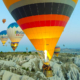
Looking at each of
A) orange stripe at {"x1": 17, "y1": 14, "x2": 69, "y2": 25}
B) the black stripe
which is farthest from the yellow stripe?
the black stripe

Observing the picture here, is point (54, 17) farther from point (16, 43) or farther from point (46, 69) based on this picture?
point (16, 43)

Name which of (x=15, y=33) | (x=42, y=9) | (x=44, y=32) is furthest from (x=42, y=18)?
(x=15, y=33)

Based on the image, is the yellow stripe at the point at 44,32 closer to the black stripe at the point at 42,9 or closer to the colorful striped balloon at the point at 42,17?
the colorful striped balloon at the point at 42,17

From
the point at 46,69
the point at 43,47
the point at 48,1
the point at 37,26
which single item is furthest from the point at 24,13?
the point at 46,69

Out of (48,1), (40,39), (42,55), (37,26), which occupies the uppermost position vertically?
(48,1)

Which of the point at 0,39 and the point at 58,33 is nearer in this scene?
the point at 58,33

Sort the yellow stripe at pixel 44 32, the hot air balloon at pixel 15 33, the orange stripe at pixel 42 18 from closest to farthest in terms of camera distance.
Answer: the orange stripe at pixel 42 18, the yellow stripe at pixel 44 32, the hot air balloon at pixel 15 33

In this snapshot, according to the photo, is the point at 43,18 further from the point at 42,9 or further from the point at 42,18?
the point at 42,9

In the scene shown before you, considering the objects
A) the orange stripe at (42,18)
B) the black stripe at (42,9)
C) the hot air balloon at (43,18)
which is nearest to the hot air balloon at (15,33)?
the hot air balloon at (43,18)

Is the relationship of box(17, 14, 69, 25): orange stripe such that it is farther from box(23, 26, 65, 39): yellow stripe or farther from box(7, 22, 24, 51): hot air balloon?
Answer: box(7, 22, 24, 51): hot air balloon
